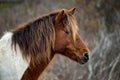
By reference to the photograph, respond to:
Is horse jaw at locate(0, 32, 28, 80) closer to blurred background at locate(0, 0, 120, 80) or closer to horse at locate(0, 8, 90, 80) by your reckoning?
horse at locate(0, 8, 90, 80)

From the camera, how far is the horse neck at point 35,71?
676cm

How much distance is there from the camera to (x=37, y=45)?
6.72m

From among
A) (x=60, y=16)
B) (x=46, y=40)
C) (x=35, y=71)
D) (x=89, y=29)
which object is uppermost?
(x=60, y=16)

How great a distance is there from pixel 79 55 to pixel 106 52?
2.95m

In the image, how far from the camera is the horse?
6.52 meters

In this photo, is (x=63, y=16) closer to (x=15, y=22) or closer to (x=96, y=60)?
(x=96, y=60)

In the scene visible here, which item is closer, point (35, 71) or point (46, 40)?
point (46, 40)

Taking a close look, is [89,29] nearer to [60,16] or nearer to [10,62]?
[60,16]

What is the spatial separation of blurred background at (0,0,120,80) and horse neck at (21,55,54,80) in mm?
2495

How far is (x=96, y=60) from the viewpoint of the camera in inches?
391

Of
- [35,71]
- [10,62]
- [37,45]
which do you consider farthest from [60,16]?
[10,62]

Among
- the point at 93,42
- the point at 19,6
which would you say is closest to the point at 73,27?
the point at 93,42

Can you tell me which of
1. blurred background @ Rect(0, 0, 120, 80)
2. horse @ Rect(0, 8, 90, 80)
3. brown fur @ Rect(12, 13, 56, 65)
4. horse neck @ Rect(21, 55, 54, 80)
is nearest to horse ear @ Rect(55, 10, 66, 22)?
horse @ Rect(0, 8, 90, 80)

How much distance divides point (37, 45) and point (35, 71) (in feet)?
1.29
